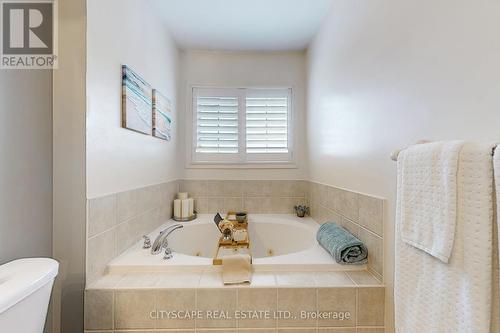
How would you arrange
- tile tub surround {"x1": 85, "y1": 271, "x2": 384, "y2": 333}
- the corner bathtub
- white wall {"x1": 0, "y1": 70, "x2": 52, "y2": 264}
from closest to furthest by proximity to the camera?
white wall {"x1": 0, "y1": 70, "x2": 52, "y2": 264}
tile tub surround {"x1": 85, "y1": 271, "x2": 384, "y2": 333}
the corner bathtub

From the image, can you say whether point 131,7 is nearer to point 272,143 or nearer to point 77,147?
point 77,147

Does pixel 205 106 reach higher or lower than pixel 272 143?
higher

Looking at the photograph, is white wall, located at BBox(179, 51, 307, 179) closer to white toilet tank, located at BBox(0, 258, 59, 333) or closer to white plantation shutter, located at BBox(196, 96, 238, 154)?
white plantation shutter, located at BBox(196, 96, 238, 154)

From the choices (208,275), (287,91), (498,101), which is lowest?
(208,275)

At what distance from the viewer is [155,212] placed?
6.55ft

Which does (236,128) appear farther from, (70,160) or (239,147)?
(70,160)

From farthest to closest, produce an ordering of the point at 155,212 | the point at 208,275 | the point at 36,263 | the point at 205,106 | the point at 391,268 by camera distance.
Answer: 1. the point at 205,106
2. the point at 155,212
3. the point at 208,275
4. the point at 391,268
5. the point at 36,263

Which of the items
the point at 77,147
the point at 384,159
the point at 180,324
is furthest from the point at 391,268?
the point at 77,147

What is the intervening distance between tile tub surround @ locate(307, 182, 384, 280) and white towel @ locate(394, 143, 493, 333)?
490 millimetres

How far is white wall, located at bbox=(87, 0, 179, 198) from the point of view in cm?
120

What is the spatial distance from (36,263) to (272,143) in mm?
2136

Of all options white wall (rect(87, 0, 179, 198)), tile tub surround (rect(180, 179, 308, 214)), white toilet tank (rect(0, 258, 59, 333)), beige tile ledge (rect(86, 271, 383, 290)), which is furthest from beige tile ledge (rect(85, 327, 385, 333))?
tile tub surround (rect(180, 179, 308, 214))

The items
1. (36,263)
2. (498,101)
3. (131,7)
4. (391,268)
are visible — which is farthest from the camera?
(131,7)

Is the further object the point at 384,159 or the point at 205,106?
the point at 205,106
